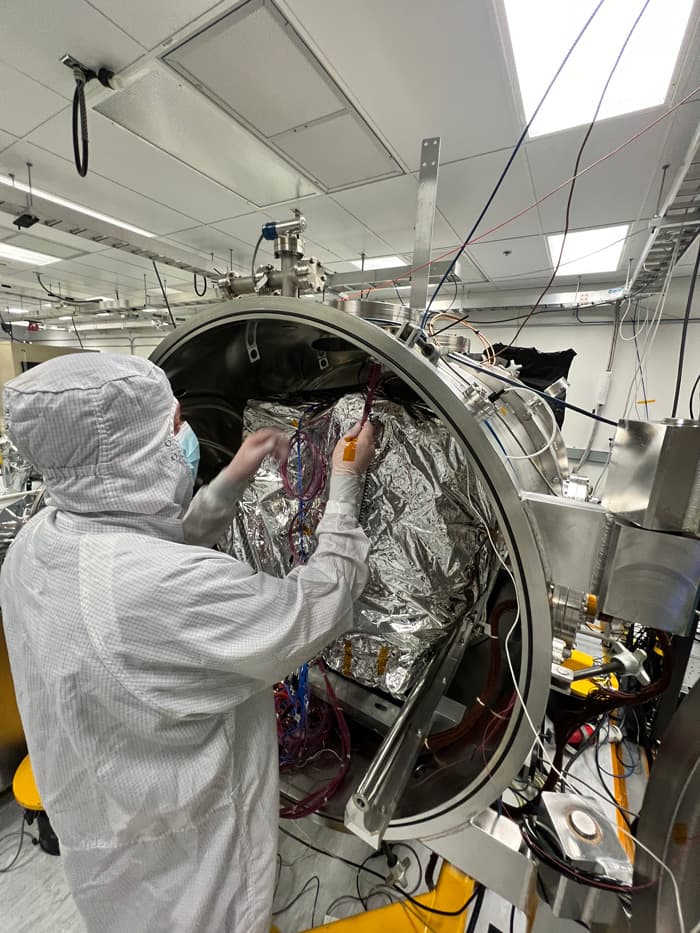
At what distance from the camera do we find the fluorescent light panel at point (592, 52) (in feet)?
3.58

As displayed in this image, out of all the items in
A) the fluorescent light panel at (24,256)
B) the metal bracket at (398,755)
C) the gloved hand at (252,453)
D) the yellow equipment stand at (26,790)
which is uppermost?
the fluorescent light panel at (24,256)

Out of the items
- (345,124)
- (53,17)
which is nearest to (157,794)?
(53,17)

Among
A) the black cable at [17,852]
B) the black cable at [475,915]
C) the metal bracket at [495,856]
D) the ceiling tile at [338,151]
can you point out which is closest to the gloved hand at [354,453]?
the metal bracket at [495,856]

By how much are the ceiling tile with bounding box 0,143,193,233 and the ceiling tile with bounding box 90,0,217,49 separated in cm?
115

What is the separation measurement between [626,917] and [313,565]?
2.37 feet

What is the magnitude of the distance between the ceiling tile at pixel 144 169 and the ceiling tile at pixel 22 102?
52mm

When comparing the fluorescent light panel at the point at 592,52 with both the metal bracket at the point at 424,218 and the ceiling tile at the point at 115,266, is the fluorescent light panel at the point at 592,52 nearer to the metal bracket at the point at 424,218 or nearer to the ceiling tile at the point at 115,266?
the metal bracket at the point at 424,218

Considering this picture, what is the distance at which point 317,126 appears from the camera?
1.66 metres

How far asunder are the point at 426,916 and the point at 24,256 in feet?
17.1

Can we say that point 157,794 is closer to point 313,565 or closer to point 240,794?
point 240,794

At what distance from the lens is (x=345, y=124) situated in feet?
5.37

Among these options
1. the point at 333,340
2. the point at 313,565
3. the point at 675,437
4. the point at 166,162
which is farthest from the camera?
the point at 166,162

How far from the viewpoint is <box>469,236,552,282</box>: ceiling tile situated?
2.62 meters

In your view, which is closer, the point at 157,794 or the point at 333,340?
the point at 157,794
